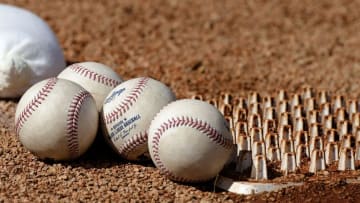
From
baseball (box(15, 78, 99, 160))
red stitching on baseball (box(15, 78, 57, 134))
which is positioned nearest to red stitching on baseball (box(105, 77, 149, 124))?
baseball (box(15, 78, 99, 160))

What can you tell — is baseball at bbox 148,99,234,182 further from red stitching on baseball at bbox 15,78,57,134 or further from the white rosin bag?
the white rosin bag

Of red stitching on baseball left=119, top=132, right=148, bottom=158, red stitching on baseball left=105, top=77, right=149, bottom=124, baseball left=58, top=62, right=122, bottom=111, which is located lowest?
red stitching on baseball left=119, top=132, right=148, bottom=158

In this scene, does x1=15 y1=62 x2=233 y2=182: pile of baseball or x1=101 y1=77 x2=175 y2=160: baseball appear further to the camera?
x1=101 y1=77 x2=175 y2=160: baseball

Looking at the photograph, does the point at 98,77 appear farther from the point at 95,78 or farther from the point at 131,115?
the point at 131,115

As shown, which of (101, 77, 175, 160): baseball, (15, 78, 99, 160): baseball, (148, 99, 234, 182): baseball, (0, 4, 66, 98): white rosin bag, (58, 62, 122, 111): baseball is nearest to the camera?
(148, 99, 234, 182): baseball

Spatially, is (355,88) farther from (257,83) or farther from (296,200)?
(296,200)

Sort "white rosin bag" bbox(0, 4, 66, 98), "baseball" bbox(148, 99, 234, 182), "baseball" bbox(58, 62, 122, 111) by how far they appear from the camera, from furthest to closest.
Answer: "white rosin bag" bbox(0, 4, 66, 98)
"baseball" bbox(58, 62, 122, 111)
"baseball" bbox(148, 99, 234, 182)
